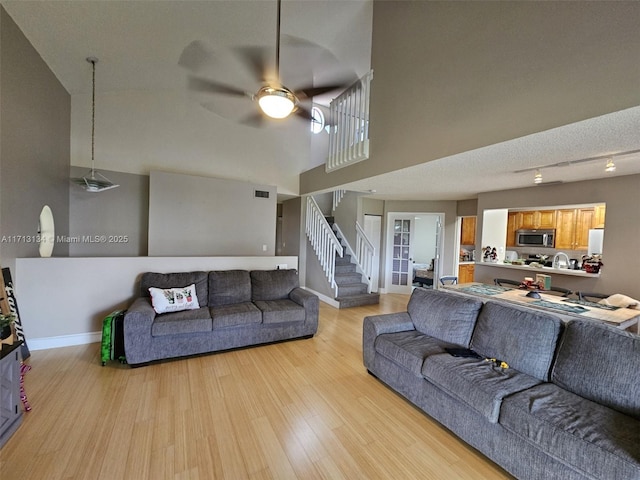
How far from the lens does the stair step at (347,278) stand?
19.9 feet

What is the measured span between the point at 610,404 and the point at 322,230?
15.9 feet

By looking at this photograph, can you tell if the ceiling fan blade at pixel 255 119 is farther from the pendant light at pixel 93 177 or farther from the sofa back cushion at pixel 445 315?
the sofa back cushion at pixel 445 315

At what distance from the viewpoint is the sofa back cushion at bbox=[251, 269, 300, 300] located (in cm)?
401

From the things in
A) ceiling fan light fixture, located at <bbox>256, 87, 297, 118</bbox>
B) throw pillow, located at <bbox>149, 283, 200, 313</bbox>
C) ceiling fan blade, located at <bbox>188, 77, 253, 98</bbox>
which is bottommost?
throw pillow, located at <bbox>149, 283, 200, 313</bbox>

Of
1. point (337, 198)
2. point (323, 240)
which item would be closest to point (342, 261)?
point (323, 240)

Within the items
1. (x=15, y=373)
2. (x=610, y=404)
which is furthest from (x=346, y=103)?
(x=15, y=373)

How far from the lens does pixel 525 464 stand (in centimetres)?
162

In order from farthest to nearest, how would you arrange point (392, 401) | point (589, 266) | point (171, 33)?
point (589, 266)
point (171, 33)
point (392, 401)

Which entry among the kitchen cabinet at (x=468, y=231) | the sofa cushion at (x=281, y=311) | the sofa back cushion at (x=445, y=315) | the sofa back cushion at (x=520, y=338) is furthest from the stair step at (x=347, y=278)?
the sofa back cushion at (x=520, y=338)

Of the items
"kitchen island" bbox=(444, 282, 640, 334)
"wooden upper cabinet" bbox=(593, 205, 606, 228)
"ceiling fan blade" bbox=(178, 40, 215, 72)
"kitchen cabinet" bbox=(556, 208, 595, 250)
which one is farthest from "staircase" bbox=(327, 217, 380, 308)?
"wooden upper cabinet" bbox=(593, 205, 606, 228)

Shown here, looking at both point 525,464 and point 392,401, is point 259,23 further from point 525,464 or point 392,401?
point 525,464

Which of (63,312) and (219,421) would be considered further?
(63,312)

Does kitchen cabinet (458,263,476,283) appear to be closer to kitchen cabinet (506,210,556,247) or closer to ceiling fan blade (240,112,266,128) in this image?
kitchen cabinet (506,210,556,247)

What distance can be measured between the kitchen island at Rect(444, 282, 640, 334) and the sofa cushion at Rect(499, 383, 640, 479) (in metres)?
1.33
